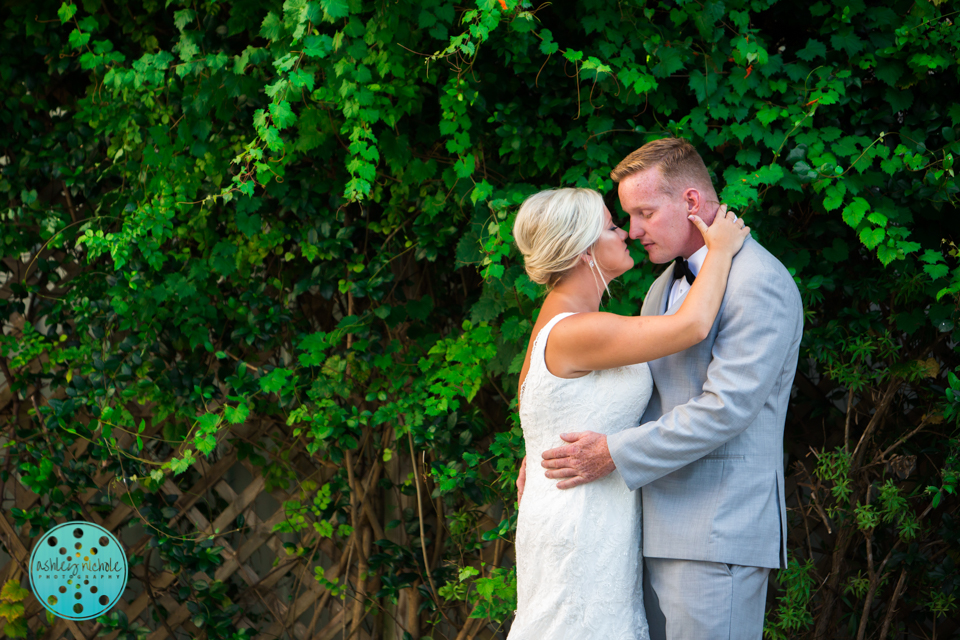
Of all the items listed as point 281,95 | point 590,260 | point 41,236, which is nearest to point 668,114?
point 590,260

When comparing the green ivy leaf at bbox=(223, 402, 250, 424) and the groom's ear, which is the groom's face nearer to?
the groom's ear

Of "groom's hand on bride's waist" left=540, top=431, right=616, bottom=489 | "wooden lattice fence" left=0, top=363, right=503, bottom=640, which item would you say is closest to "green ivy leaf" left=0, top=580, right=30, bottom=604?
"wooden lattice fence" left=0, top=363, right=503, bottom=640

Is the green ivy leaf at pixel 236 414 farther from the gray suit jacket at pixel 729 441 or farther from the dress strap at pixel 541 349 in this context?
the gray suit jacket at pixel 729 441

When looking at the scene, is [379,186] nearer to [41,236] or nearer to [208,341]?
[208,341]

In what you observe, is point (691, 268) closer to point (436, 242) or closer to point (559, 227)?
point (559, 227)

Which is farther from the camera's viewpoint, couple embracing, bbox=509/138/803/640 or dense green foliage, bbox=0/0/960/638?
dense green foliage, bbox=0/0/960/638

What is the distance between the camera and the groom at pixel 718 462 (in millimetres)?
1559

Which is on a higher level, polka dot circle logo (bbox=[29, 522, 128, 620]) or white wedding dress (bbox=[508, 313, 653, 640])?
white wedding dress (bbox=[508, 313, 653, 640])

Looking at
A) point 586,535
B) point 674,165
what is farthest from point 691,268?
point 586,535

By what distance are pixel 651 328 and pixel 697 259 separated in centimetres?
33

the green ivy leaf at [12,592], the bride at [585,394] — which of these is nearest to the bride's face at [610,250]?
the bride at [585,394]

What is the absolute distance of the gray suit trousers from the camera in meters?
1.57

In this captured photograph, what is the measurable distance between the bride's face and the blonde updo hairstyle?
→ 0.8 inches

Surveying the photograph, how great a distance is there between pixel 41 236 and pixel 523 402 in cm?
234
